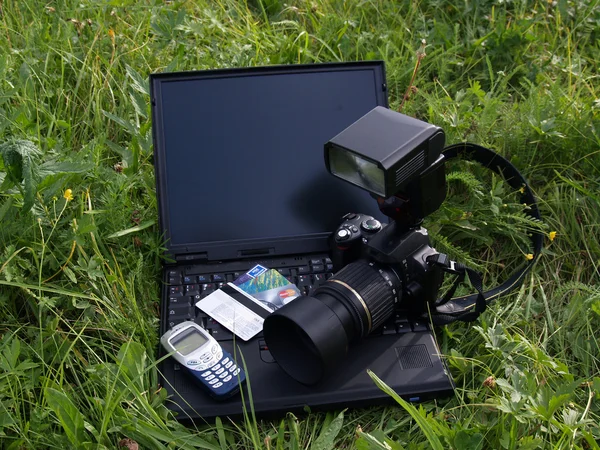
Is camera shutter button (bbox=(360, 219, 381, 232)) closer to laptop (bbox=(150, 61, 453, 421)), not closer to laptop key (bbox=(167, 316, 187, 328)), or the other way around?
laptop (bbox=(150, 61, 453, 421))

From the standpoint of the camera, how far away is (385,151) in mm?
1494

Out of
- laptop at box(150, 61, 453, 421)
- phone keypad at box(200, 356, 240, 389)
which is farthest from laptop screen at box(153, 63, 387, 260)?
phone keypad at box(200, 356, 240, 389)

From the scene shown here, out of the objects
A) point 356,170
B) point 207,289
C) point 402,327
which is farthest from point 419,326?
point 207,289

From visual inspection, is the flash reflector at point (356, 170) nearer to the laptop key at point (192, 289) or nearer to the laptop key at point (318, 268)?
the laptop key at point (318, 268)

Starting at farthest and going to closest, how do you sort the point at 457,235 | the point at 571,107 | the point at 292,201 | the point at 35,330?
1. the point at 571,107
2. the point at 457,235
3. the point at 292,201
4. the point at 35,330

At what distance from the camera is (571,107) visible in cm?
240


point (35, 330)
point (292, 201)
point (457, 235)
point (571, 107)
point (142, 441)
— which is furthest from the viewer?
point (571, 107)

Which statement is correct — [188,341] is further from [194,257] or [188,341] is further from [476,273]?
[476,273]

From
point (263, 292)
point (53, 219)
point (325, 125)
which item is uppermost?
point (325, 125)

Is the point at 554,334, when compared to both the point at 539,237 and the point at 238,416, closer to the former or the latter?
the point at 539,237

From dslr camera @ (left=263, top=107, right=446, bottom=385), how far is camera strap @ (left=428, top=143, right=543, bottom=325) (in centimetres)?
4

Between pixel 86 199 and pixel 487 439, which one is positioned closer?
pixel 487 439

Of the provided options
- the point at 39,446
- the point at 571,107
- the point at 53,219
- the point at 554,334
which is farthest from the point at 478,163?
the point at 39,446

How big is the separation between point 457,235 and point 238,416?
3.15ft
